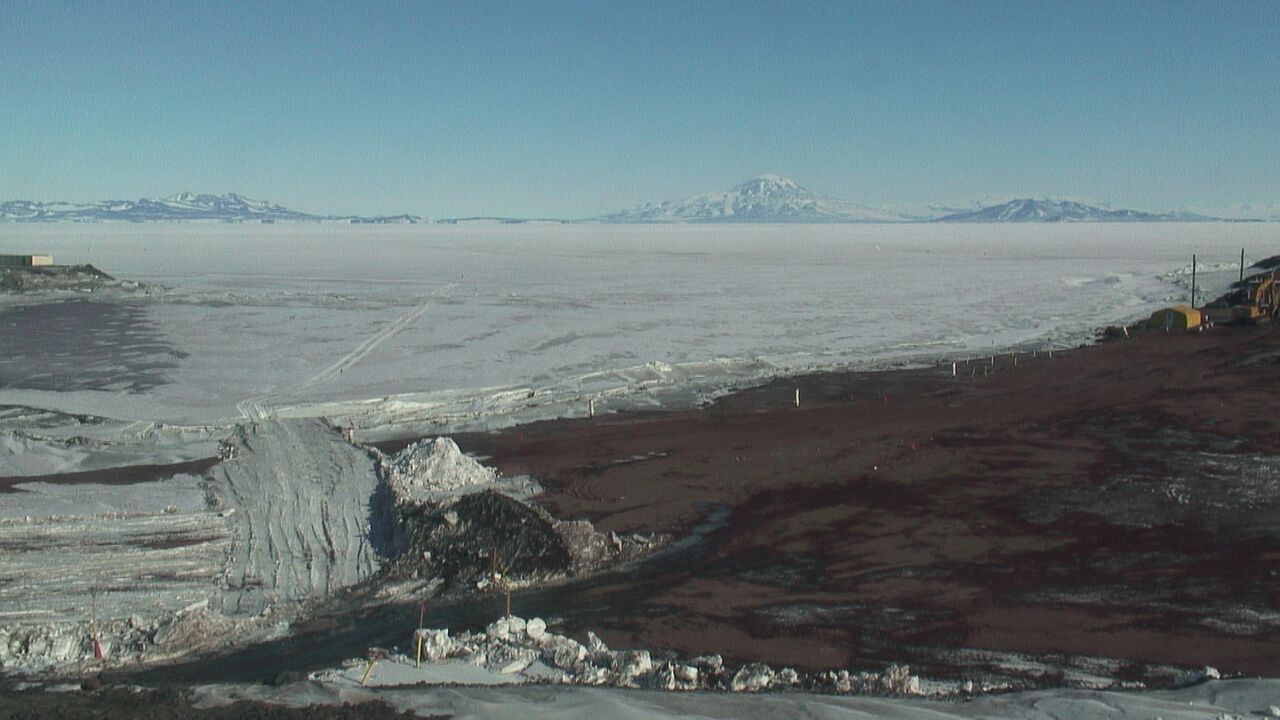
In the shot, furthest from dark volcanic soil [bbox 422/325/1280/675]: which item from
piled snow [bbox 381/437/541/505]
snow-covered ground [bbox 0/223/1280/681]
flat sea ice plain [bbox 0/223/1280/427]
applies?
flat sea ice plain [bbox 0/223/1280/427]

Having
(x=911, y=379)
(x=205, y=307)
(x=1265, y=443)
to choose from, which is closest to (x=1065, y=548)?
(x=1265, y=443)

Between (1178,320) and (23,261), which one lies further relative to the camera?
(23,261)

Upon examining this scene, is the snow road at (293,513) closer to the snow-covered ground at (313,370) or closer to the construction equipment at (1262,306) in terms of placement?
the snow-covered ground at (313,370)

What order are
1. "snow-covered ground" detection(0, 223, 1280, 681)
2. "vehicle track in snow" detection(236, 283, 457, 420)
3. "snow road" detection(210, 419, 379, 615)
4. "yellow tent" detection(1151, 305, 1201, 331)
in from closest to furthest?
1. "snow road" detection(210, 419, 379, 615)
2. "snow-covered ground" detection(0, 223, 1280, 681)
3. "vehicle track in snow" detection(236, 283, 457, 420)
4. "yellow tent" detection(1151, 305, 1201, 331)

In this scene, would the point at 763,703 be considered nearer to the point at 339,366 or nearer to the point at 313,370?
the point at 313,370

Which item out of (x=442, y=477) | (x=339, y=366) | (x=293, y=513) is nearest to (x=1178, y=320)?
(x=339, y=366)

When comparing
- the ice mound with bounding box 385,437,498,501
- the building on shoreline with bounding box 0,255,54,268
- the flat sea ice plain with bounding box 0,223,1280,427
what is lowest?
the ice mound with bounding box 385,437,498,501

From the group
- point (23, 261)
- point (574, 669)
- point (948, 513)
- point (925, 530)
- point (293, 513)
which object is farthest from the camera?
point (23, 261)

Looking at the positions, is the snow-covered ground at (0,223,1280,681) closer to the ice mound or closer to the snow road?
the snow road
